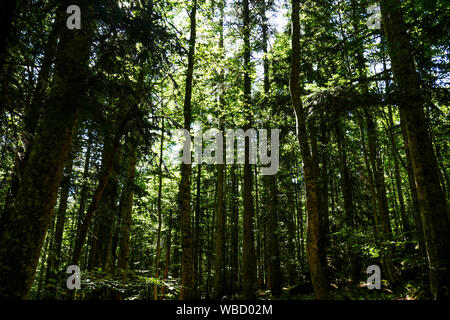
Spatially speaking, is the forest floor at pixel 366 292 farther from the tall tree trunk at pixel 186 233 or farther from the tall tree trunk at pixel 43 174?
the tall tree trunk at pixel 43 174

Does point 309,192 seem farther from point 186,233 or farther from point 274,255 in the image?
point 274,255

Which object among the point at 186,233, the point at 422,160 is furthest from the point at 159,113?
the point at 422,160

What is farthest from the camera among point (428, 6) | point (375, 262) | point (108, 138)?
point (375, 262)

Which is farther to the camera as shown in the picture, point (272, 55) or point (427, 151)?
point (272, 55)

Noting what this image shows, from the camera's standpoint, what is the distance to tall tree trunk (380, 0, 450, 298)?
572 cm

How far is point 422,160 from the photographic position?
6246mm

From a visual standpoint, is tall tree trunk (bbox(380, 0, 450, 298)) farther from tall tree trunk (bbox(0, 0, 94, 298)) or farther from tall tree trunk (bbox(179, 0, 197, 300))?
tall tree trunk (bbox(0, 0, 94, 298))

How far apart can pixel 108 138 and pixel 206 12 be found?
Answer: 9.04 metres

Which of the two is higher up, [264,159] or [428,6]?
[264,159]

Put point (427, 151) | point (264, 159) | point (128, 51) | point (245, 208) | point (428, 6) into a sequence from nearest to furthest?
point (428, 6) → point (128, 51) → point (427, 151) → point (245, 208) → point (264, 159)

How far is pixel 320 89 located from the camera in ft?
24.6
